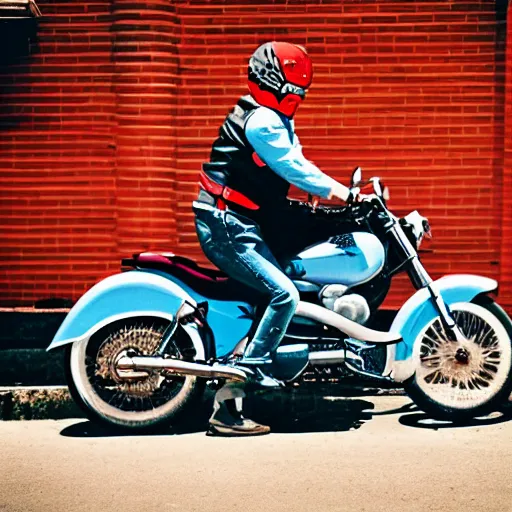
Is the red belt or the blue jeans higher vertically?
the red belt

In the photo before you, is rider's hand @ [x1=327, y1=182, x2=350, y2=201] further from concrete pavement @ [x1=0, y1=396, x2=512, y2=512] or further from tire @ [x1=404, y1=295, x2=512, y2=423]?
concrete pavement @ [x1=0, y1=396, x2=512, y2=512]

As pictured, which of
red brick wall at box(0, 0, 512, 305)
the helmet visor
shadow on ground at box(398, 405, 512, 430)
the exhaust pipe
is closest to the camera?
the exhaust pipe

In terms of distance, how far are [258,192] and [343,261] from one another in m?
0.73

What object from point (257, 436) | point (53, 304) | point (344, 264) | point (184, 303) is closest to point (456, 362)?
point (344, 264)

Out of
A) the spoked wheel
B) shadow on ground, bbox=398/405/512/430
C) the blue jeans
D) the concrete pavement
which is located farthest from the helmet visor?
shadow on ground, bbox=398/405/512/430

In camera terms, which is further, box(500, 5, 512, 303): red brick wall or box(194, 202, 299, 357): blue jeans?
box(500, 5, 512, 303): red brick wall

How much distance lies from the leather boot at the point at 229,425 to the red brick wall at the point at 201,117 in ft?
6.09

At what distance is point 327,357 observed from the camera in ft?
21.5

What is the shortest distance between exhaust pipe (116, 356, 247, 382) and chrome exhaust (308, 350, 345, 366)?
46 centimetres

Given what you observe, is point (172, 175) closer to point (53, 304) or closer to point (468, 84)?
point (53, 304)

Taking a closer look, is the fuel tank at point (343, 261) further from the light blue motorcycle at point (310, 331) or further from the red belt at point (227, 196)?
the red belt at point (227, 196)

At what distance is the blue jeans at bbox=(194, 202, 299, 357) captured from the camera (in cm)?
648

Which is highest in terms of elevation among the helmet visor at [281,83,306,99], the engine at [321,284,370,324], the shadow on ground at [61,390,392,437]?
the helmet visor at [281,83,306,99]

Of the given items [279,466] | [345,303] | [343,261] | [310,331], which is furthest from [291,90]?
[279,466]
